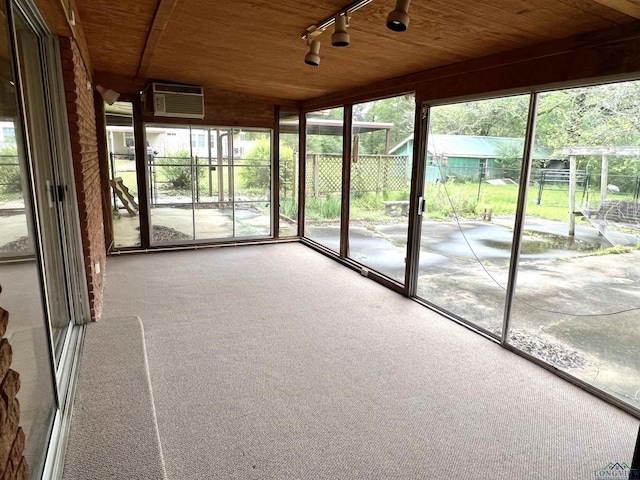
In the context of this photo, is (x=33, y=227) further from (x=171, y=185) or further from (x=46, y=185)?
(x=171, y=185)

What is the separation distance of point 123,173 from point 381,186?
12.1 feet

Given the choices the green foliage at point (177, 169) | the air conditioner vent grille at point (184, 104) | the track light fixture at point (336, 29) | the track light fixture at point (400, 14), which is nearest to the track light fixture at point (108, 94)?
the air conditioner vent grille at point (184, 104)

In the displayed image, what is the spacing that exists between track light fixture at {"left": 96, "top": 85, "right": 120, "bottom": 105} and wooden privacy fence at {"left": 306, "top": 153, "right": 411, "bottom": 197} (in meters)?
2.77

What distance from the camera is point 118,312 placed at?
136 inches

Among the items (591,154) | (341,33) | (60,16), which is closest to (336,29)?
(341,33)

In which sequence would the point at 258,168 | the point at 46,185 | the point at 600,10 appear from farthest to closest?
the point at 258,168 → the point at 46,185 → the point at 600,10

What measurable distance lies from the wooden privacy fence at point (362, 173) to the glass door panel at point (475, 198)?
166 centimetres

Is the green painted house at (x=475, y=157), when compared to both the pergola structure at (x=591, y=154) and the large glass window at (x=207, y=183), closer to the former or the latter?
the pergola structure at (x=591, y=154)

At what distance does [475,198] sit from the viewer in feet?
12.3

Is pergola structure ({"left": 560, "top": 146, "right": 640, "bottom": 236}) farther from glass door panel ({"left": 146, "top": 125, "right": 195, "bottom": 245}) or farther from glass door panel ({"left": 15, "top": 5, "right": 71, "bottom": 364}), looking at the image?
glass door panel ({"left": 146, "top": 125, "right": 195, "bottom": 245})

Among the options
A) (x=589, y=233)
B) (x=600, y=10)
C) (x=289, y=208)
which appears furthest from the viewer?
(x=289, y=208)

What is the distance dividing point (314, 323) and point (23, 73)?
→ 2488 mm

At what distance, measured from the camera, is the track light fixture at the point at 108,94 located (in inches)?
187

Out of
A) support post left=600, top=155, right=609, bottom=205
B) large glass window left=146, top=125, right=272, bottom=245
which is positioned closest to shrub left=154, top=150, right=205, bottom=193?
large glass window left=146, top=125, right=272, bottom=245
